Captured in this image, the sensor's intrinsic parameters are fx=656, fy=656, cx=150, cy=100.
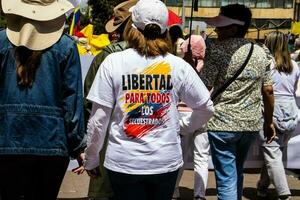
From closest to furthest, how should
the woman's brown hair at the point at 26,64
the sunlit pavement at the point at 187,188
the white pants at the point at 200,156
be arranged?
1. the woman's brown hair at the point at 26,64
2. the white pants at the point at 200,156
3. the sunlit pavement at the point at 187,188

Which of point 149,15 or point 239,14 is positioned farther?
point 239,14

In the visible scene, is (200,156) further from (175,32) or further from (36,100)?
(36,100)

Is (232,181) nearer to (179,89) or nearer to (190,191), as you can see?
(179,89)

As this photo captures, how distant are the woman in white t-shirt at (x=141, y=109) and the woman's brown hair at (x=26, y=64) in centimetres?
36

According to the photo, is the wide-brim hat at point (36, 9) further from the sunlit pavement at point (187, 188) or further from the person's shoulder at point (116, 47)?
the sunlit pavement at point (187, 188)

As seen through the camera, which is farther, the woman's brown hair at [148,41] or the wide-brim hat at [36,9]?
the woman's brown hair at [148,41]

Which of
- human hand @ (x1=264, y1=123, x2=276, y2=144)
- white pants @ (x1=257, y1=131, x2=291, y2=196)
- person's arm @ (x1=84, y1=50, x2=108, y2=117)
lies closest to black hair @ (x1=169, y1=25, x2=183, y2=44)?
white pants @ (x1=257, y1=131, x2=291, y2=196)

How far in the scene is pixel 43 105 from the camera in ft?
12.0

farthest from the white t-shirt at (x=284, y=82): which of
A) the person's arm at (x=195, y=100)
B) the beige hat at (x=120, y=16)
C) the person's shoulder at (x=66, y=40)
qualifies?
the person's shoulder at (x=66, y=40)

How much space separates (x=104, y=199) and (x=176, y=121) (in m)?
1.04

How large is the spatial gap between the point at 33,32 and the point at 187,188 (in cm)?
441

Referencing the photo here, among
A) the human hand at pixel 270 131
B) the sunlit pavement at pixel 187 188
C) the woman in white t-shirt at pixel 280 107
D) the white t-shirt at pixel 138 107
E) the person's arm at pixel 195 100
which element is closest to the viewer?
the white t-shirt at pixel 138 107

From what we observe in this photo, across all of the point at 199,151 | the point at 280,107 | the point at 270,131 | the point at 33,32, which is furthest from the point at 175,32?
the point at 33,32

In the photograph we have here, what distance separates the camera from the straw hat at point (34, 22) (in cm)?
364
